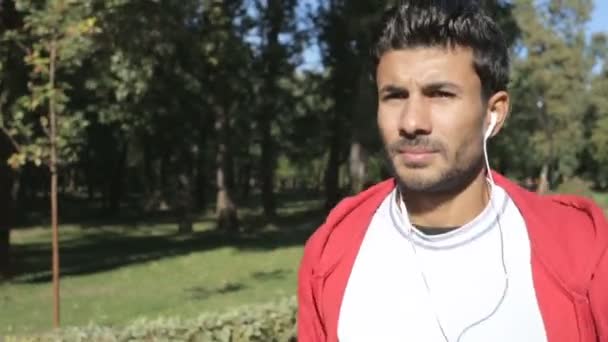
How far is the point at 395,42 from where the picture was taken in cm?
212

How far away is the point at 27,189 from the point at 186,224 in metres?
27.0

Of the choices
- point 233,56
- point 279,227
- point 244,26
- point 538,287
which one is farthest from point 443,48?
point 279,227

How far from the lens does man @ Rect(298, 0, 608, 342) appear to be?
2.00 m

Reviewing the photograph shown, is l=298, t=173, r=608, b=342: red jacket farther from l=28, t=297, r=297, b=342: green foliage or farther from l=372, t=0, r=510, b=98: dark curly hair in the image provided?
l=28, t=297, r=297, b=342: green foliage

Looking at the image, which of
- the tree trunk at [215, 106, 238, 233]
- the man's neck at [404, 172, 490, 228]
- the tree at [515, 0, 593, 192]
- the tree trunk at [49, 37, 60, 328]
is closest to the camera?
the man's neck at [404, 172, 490, 228]

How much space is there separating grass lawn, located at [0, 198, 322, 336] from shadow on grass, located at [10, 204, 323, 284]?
3 centimetres

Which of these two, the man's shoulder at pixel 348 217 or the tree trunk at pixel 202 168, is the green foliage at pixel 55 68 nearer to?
the man's shoulder at pixel 348 217

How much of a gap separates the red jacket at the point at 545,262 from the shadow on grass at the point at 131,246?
1586 cm

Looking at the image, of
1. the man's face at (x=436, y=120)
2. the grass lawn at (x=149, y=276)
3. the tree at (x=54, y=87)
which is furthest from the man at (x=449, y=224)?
the grass lawn at (x=149, y=276)

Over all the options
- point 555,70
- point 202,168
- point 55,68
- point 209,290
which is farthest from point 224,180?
point 555,70

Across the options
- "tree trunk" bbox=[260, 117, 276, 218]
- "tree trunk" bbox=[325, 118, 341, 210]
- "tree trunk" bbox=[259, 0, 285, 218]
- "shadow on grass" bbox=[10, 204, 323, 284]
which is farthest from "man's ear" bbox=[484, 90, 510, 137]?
"tree trunk" bbox=[325, 118, 341, 210]

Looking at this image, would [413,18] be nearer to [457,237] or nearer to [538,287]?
[457,237]

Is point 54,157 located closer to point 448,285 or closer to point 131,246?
point 448,285

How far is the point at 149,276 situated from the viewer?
61.3ft
